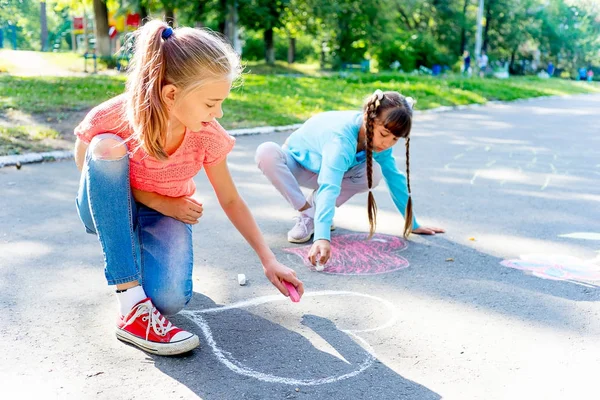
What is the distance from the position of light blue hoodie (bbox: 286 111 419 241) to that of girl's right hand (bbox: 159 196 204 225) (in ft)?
1.87

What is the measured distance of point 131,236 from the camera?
85.4 inches

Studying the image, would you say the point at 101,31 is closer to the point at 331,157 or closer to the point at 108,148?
the point at 331,157

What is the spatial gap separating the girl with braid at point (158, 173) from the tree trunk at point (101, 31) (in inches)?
654

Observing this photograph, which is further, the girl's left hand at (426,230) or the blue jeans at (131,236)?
the girl's left hand at (426,230)

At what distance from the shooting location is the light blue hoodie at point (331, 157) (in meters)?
2.84

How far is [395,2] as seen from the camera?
95.3 ft

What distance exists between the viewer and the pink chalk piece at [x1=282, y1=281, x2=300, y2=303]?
7.36 ft

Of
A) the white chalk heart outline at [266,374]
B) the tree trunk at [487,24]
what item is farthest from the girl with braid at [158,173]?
the tree trunk at [487,24]

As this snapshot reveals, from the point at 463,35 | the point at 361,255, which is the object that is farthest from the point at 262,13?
the point at 361,255

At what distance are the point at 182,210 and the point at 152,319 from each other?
0.40 meters

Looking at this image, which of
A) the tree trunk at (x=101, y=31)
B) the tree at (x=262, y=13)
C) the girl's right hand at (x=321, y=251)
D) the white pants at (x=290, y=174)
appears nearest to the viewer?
the girl's right hand at (x=321, y=251)

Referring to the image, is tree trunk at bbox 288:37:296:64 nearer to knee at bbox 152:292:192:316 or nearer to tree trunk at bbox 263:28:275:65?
tree trunk at bbox 263:28:275:65

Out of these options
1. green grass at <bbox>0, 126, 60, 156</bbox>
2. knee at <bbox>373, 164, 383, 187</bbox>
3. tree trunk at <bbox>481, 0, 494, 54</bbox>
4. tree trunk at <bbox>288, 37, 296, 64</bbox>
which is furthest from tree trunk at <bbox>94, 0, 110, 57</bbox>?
tree trunk at <bbox>481, 0, 494, 54</bbox>

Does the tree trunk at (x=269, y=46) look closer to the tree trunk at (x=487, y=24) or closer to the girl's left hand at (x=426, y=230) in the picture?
the tree trunk at (x=487, y=24)
